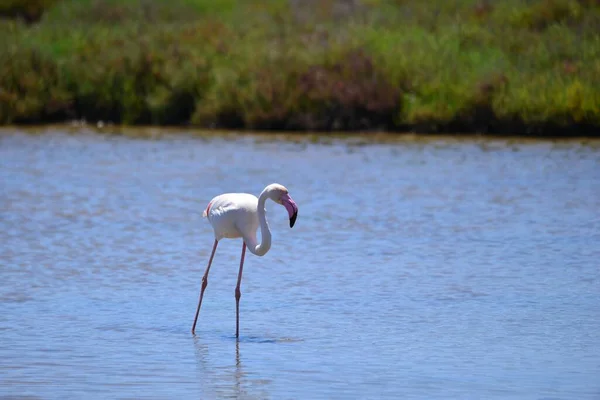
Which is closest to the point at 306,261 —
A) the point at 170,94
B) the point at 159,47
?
the point at 170,94

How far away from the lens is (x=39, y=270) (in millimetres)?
11133

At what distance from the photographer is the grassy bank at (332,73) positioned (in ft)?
72.3

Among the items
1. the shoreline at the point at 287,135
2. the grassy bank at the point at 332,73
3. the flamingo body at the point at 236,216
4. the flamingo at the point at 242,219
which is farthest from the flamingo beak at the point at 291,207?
the grassy bank at the point at 332,73

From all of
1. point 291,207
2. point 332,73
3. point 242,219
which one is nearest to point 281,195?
point 291,207

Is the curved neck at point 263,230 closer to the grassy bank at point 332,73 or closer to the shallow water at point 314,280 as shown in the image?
the shallow water at point 314,280

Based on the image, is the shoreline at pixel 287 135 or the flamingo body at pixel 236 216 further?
the shoreline at pixel 287 135

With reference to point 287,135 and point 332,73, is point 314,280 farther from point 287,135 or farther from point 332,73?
point 332,73

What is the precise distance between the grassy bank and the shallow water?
114 inches

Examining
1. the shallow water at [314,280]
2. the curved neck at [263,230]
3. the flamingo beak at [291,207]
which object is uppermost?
the flamingo beak at [291,207]

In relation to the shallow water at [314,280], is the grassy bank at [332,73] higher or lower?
higher

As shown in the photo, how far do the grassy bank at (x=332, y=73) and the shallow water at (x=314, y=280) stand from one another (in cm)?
289

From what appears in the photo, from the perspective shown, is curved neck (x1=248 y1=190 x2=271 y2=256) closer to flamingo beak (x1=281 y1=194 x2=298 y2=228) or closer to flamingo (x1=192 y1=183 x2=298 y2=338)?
flamingo (x1=192 y1=183 x2=298 y2=338)

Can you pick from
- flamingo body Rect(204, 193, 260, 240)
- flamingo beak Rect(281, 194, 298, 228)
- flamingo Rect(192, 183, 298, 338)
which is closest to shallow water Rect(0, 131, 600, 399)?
flamingo Rect(192, 183, 298, 338)

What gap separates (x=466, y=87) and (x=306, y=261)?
1102 centimetres
